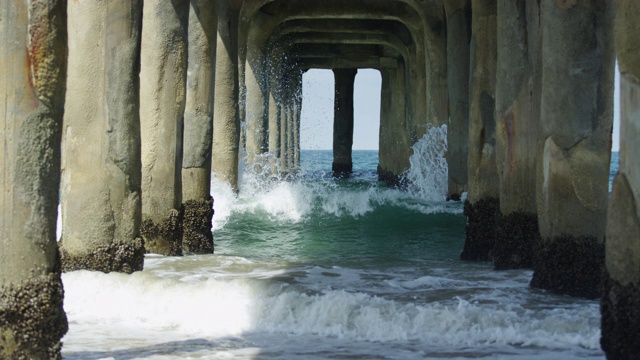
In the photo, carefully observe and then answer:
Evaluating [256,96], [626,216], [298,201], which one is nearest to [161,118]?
[626,216]

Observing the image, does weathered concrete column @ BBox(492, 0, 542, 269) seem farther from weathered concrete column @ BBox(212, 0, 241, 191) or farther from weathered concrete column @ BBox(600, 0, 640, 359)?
weathered concrete column @ BBox(212, 0, 241, 191)

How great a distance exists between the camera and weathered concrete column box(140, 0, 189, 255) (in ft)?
32.8

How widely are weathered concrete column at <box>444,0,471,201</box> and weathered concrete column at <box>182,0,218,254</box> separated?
444cm

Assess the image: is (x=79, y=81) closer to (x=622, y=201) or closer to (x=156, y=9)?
(x=156, y=9)

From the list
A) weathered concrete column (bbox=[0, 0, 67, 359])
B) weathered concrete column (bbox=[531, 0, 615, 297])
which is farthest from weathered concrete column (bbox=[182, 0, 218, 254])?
weathered concrete column (bbox=[0, 0, 67, 359])

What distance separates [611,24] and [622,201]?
2746mm

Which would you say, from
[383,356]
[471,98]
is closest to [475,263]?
[471,98]

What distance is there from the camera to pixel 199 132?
11664mm

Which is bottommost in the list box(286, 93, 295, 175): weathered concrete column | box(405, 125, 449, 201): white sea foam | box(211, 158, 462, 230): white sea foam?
box(211, 158, 462, 230): white sea foam

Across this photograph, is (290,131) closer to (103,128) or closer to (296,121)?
(296,121)

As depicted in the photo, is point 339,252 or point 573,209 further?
point 339,252

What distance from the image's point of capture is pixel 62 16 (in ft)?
16.8

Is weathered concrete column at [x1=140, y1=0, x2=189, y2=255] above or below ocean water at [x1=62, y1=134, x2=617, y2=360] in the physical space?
above

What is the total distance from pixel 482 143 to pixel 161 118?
133 inches
